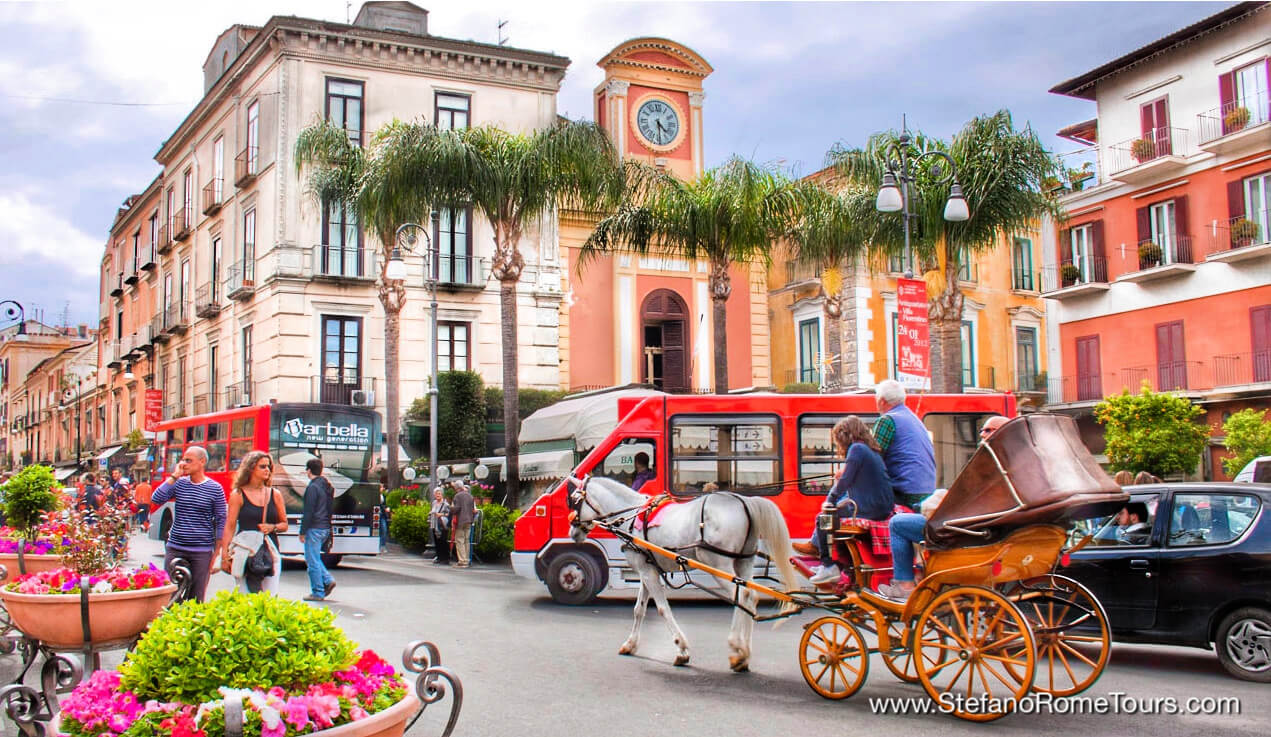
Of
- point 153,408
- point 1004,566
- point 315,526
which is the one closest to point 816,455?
point 315,526

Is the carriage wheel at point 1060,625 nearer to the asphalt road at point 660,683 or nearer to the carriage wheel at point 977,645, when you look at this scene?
the carriage wheel at point 977,645

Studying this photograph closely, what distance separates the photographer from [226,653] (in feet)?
13.2

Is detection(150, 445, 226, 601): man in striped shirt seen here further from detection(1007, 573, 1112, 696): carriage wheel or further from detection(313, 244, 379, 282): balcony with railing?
detection(313, 244, 379, 282): balcony with railing

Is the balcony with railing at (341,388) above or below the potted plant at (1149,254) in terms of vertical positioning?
below

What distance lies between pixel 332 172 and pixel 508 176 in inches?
259

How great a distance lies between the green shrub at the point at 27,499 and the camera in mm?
12938

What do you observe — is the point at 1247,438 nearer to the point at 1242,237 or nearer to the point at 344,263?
the point at 1242,237

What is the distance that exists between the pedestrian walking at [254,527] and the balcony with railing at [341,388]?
74.7 feet

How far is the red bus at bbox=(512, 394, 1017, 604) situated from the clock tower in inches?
919

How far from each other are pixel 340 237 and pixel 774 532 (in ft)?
91.0

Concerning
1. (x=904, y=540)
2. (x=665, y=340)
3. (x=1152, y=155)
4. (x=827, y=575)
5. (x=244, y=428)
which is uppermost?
(x=1152, y=155)

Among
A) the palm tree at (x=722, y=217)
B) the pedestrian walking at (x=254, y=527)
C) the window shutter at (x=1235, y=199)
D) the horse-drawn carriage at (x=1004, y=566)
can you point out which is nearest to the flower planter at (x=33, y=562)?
the pedestrian walking at (x=254, y=527)

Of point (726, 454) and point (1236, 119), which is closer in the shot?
point (726, 454)

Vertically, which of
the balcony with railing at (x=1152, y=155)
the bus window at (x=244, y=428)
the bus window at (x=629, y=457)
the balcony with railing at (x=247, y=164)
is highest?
the balcony with railing at (x=247, y=164)
